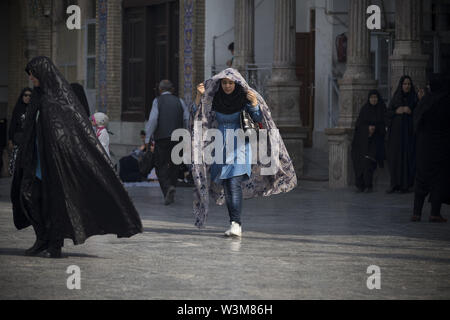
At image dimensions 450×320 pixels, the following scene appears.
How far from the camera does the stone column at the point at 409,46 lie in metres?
16.3

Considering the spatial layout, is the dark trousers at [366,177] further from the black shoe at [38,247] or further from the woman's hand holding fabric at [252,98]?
the black shoe at [38,247]

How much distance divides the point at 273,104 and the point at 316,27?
2.50m

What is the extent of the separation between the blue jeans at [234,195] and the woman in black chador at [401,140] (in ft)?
19.7

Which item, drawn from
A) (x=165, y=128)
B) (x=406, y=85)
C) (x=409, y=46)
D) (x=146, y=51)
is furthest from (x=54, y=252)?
(x=146, y=51)

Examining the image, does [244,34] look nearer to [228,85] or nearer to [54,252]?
[228,85]

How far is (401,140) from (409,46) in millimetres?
1492

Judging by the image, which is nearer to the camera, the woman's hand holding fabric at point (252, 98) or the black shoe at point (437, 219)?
the woman's hand holding fabric at point (252, 98)

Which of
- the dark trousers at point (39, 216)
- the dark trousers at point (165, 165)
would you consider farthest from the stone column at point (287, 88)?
the dark trousers at point (39, 216)

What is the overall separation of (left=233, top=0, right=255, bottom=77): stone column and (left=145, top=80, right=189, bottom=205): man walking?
408 centimetres

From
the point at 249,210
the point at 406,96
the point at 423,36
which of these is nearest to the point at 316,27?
the point at 423,36

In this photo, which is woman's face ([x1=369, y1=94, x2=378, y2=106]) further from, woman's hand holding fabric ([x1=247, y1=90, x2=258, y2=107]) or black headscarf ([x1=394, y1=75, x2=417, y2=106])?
woman's hand holding fabric ([x1=247, y1=90, x2=258, y2=107])

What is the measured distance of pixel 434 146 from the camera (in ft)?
38.9

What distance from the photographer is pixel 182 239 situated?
10219 millimetres

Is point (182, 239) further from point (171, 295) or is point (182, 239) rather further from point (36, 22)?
point (36, 22)
